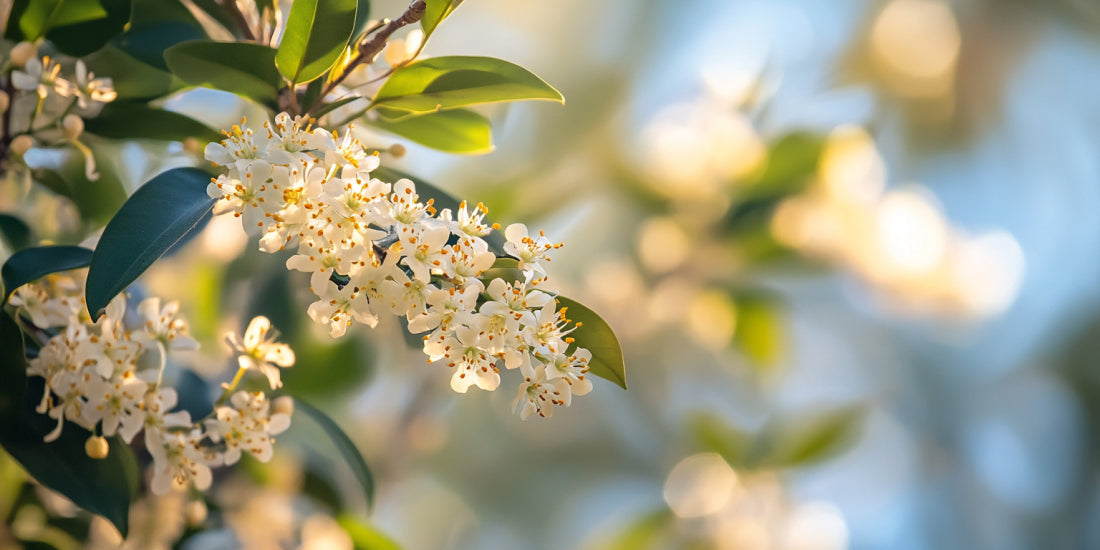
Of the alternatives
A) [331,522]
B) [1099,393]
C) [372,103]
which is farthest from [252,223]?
[1099,393]

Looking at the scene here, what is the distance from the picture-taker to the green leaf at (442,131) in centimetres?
47

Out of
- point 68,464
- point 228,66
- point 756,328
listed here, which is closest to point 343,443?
point 68,464

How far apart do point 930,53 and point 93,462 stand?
1.37 metres

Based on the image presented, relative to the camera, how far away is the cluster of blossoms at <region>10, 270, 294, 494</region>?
0.41m

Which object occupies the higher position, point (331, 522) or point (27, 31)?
point (27, 31)

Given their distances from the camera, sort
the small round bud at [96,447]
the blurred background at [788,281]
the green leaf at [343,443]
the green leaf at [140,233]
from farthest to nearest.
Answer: the blurred background at [788,281], the green leaf at [343,443], the small round bud at [96,447], the green leaf at [140,233]

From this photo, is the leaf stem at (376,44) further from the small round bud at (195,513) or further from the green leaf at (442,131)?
the small round bud at (195,513)

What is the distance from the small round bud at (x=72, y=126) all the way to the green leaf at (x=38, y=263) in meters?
0.08

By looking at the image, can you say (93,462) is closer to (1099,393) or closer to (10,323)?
(10,323)

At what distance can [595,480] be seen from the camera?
1269mm

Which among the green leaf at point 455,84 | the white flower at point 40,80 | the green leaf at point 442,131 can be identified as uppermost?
the green leaf at point 455,84

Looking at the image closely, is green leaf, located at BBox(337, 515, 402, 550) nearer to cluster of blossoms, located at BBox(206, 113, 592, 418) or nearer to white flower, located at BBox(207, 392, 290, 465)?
white flower, located at BBox(207, 392, 290, 465)

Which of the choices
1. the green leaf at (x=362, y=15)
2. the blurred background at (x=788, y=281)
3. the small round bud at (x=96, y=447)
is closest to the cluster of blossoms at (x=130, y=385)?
the small round bud at (x=96, y=447)

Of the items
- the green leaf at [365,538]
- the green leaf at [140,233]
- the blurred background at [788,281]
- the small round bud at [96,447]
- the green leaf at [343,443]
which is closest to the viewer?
the green leaf at [140,233]
